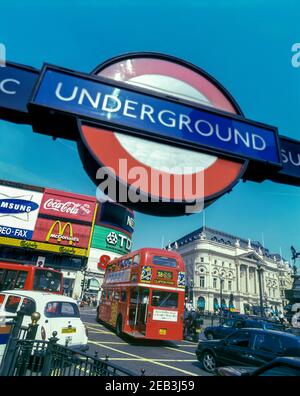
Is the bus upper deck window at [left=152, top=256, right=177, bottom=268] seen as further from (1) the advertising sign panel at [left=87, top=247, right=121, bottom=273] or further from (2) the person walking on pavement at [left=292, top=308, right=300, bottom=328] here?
(1) the advertising sign panel at [left=87, top=247, right=121, bottom=273]

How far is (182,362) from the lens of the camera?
878 cm

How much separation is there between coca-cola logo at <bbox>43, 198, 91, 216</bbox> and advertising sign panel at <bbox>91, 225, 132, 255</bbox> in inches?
199

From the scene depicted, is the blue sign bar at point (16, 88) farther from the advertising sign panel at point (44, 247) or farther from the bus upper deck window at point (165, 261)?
the advertising sign panel at point (44, 247)

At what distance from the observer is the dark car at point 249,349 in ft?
22.1

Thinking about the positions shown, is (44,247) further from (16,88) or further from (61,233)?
(16,88)

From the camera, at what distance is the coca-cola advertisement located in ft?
133

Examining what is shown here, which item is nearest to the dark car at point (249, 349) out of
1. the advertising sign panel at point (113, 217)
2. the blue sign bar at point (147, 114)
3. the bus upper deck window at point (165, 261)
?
the bus upper deck window at point (165, 261)

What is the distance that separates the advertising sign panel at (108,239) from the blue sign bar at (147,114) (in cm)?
4582

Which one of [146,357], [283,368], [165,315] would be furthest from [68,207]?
[283,368]

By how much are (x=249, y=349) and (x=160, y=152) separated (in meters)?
7.88

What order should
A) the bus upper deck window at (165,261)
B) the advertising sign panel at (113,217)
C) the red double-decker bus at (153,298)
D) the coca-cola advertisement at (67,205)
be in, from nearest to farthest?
1. the red double-decker bus at (153,298)
2. the bus upper deck window at (165,261)
3. the coca-cola advertisement at (67,205)
4. the advertising sign panel at (113,217)

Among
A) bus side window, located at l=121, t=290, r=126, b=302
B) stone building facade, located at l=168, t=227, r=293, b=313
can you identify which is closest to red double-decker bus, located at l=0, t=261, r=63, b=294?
bus side window, located at l=121, t=290, r=126, b=302

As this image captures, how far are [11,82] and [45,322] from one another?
6.99m
